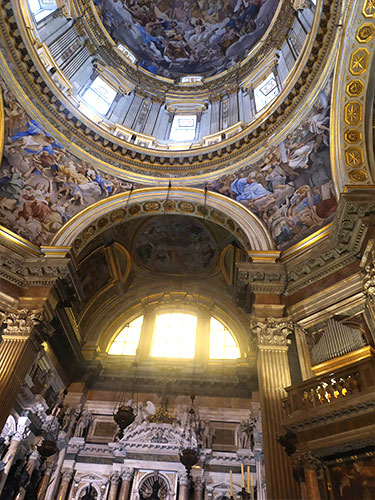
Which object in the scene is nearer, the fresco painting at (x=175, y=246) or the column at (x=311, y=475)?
the column at (x=311, y=475)

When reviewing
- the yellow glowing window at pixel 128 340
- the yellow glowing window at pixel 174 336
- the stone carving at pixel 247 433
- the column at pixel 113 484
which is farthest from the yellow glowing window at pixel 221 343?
the column at pixel 113 484

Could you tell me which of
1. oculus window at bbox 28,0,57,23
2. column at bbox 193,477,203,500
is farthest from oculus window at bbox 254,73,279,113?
column at bbox 193,477,203,500

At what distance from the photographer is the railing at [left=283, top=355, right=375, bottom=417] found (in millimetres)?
6410

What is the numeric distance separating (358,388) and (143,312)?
11219 millimetres

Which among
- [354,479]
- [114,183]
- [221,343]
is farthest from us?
[221,343]

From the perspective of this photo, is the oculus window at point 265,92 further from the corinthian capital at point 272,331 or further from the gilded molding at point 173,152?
the corinthian capital at point 272,331

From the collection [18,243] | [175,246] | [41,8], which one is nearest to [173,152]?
[175,246]

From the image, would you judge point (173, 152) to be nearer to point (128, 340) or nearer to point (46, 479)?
point (128, 340)

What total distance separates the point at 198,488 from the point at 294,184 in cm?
975

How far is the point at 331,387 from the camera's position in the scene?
6.81 meters

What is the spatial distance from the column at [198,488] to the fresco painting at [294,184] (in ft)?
24.7

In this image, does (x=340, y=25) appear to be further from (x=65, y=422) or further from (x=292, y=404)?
(x=65, y=422)

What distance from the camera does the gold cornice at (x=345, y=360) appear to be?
7.30m

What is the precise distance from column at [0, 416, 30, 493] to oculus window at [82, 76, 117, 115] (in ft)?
40.4
